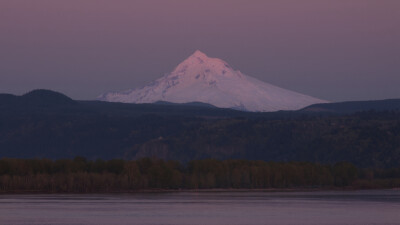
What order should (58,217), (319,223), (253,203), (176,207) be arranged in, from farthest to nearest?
(253,203)
(176,207)
(58,217)
(319,223)

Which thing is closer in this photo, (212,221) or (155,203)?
(212,221)

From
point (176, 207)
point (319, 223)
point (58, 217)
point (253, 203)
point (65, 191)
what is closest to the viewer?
point (319, 223)

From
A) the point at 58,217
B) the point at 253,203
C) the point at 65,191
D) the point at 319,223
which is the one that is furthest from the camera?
the point at 65,191

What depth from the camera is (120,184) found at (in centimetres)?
19575

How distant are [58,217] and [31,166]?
88.2 metres

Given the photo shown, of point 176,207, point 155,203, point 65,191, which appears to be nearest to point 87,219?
point 176,207

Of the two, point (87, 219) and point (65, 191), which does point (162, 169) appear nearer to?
point (65, 191)

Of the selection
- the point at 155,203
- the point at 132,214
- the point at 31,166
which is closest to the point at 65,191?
the point at 31,166

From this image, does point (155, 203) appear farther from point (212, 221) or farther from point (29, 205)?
point (212, 221)

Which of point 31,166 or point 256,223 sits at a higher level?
point 31,166

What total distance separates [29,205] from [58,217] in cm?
2615

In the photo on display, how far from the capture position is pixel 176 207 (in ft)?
422

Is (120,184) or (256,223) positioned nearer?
(256,223)

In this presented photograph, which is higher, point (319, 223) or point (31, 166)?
point (31, 166)
